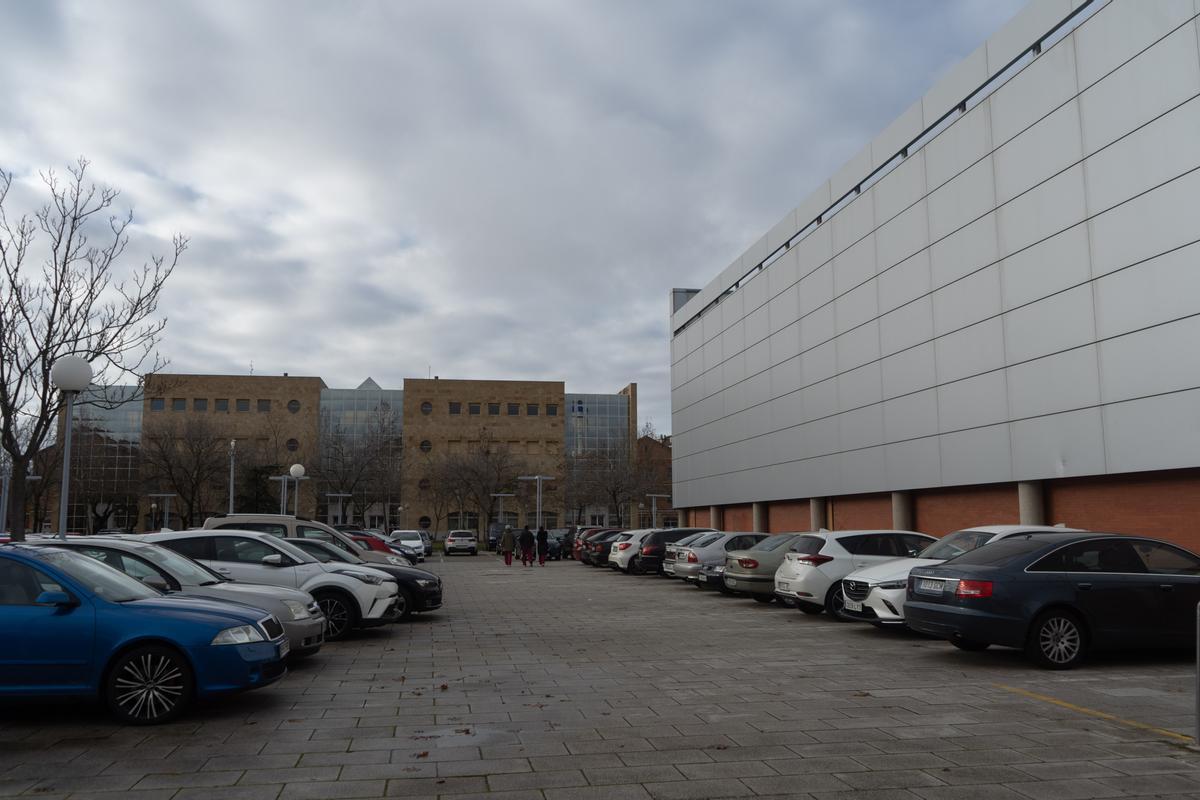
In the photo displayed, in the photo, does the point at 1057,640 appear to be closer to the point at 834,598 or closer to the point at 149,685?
the point at 834,598

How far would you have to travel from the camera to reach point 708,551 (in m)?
22.5

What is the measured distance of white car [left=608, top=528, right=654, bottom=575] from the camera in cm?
3062

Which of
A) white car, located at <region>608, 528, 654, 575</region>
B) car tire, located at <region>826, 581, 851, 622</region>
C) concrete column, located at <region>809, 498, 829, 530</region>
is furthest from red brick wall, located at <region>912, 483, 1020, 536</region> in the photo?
white car, located at <region>608, 528, 654, 575</region>

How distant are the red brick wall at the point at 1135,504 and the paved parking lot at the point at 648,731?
6.72 meters

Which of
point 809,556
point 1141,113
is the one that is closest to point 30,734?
point 809,556

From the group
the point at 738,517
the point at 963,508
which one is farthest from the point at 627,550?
the point at 963,508

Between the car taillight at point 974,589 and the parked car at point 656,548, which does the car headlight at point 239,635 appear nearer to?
the car taillight at point 974,589

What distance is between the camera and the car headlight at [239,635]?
24.9 feet

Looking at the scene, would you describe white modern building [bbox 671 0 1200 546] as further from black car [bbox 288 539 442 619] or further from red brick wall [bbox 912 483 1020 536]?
black car [bbox 288 539 442 619]

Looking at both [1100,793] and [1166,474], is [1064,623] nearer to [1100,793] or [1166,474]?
[1100,793]

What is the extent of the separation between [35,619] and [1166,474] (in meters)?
17.5

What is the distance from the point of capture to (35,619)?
287 inches

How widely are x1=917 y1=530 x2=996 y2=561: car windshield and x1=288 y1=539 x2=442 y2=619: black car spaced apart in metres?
7.80

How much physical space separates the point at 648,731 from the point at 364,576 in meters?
7.16
